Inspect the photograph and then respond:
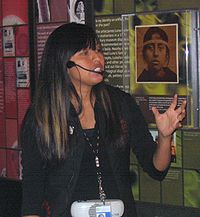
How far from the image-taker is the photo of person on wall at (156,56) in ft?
11.8

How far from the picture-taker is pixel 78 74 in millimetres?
2256

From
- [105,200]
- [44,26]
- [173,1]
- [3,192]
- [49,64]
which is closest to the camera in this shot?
[105,200]

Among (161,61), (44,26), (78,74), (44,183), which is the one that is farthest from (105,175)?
(44,26)

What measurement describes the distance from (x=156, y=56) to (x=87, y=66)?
148 cm

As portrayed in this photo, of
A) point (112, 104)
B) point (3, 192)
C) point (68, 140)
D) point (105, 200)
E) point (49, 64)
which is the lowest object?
point (3, 192)

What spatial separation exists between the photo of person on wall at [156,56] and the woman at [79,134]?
134 centimetres

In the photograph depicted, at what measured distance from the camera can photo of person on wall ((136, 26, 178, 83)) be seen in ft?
11.8

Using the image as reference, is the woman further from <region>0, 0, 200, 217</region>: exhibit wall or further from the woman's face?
<region>0, 0, 200, 217</region>: exhibit wall

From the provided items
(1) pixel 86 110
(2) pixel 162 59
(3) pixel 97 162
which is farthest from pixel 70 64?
(2) pixel 162 59

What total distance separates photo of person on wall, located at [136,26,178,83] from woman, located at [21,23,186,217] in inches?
52.7

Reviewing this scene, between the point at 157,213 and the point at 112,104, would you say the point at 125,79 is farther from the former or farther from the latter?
the point at 112,104

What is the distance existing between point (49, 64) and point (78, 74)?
5.4 inches

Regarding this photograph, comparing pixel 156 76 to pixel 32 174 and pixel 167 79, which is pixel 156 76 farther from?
pixel 32 174

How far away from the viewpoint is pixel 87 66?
226 centimetres
